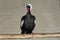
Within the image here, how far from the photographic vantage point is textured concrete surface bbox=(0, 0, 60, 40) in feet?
7.88

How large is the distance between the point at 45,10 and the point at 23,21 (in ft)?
1.72

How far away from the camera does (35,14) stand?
7.95 feet

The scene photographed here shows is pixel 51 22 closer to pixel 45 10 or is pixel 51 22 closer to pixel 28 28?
pixel 45 10

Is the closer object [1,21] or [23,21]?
[23,21]

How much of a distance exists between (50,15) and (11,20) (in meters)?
0.41

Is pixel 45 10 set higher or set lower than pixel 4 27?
higher

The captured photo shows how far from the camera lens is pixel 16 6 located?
96.8 inches

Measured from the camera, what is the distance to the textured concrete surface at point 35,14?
240 centimetres

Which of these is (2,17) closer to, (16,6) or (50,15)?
(16,6)

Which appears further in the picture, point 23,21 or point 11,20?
point 11,20

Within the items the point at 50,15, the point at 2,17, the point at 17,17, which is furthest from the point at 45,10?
the point at 2,17

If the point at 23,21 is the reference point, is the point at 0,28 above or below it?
below

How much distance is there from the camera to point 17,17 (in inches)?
94.7

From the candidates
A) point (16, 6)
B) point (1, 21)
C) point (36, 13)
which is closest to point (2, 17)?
point (1, 21)
